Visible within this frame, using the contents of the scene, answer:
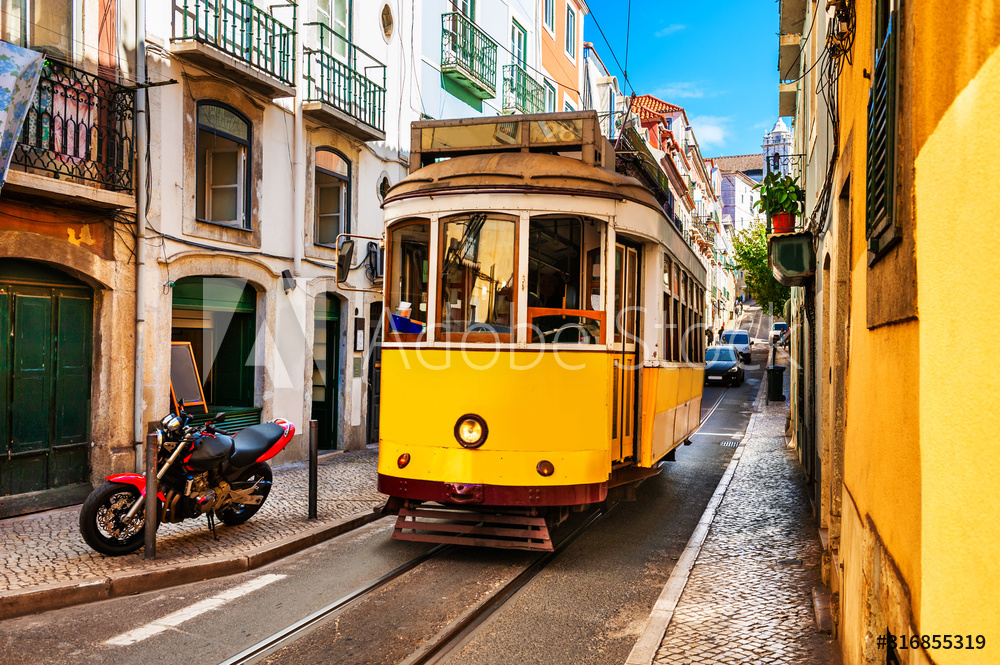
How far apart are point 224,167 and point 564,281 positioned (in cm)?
685

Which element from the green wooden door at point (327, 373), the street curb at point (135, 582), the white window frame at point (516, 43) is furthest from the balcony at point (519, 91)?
the street curb at point (135, 582)

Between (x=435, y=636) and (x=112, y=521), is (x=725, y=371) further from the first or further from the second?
(x=435, y=636)

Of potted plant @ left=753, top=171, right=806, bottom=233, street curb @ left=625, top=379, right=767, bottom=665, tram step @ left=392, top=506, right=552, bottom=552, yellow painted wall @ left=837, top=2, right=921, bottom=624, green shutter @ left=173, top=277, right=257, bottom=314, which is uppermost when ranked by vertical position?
potted plant @ left=753, top=171, right=806, bottom=233

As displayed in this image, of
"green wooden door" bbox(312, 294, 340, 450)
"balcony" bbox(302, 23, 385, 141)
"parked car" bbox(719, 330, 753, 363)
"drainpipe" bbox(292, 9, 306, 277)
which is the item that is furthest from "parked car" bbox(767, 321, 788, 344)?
"drainpipe" bbox(292, 9, 306, 277)

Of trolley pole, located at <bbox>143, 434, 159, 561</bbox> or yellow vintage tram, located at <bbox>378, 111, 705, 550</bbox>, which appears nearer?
trolley pole, located at <bbox>143, 434, 159, 561</bbox>

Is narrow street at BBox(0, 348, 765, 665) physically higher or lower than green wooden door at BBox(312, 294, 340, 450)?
lower

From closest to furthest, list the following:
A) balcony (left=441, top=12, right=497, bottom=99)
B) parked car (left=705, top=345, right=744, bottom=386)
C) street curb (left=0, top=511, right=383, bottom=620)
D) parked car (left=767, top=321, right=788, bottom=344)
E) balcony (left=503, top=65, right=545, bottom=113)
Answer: street curb (left=0, top=511, right=383, bottom=620) → balcony (left=441, top=12, right=497, bottom=99) → balcony (left=503, top=65, right=545, bottom=113) → parked car (left=705, top=345, right=744, bottom=386) → parked car (left=767, top=321, right=788, bottom=344)

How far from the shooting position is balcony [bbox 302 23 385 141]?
13.0m

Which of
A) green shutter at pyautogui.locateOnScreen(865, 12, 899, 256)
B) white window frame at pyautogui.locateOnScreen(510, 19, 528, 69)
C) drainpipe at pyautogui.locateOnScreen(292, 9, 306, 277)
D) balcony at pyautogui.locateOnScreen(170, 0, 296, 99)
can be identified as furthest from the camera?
white window frame at pyautogui.locateOnScreen(510, 19, 528, 69)

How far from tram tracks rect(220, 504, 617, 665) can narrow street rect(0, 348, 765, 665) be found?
0.06 meters

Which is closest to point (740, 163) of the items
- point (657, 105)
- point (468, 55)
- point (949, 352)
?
point (657, 105)

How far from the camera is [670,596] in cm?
607

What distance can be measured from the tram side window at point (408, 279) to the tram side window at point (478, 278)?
0.23 metres

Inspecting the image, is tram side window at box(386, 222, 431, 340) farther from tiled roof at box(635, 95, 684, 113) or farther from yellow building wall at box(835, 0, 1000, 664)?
tiled roof at box(635, 95, 684, 113)
